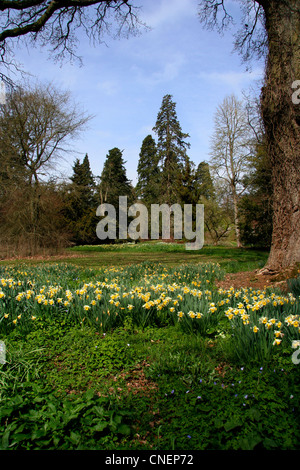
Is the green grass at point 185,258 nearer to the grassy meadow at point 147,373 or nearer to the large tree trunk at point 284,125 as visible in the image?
the large tree trunk at point 284,125

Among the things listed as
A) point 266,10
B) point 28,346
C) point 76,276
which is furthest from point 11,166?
point 28,346

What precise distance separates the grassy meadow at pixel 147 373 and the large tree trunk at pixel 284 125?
1.89 meters

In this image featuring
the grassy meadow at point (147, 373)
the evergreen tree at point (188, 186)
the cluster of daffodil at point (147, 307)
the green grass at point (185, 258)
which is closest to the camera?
the grassy meadow at point (147, 373)

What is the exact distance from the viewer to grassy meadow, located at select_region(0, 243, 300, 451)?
1.69m

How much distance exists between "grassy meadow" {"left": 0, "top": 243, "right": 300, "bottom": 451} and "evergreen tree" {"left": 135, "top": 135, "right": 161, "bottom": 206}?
29732 mm

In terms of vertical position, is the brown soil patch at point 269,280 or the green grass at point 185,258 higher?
the brown soil patch at point 269,280

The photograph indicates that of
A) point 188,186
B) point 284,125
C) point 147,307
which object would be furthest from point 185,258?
point 188,186

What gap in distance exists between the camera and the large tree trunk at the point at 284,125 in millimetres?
5496

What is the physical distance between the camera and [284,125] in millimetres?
5668

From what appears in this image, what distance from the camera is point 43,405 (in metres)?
1.99

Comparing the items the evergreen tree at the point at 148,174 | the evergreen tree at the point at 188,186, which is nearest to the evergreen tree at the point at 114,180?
the evergreen tree at the point at 148,174

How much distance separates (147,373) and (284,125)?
5.35m

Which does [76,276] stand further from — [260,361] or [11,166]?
[11,166]

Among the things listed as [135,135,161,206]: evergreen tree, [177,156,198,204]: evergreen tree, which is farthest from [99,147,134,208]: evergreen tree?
[177,156,198,204]: evergreen tree
